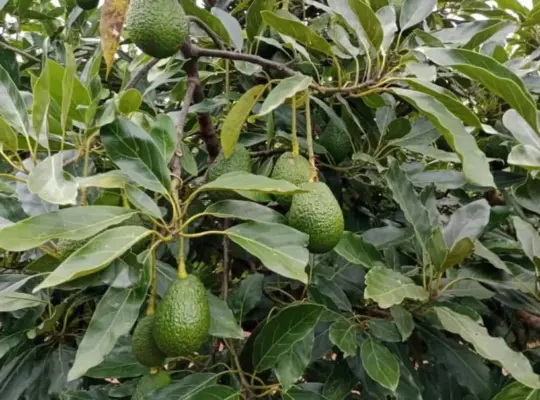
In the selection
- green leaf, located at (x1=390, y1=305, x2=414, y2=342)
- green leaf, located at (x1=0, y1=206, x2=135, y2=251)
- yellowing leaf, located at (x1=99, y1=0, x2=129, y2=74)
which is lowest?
green leaf, located at (x1=390, y1=305, x2=414, y2=342)

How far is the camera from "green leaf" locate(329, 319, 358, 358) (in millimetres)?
800

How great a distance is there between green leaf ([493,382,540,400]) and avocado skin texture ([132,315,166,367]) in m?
0.46

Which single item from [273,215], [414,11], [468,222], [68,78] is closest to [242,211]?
[273,215]

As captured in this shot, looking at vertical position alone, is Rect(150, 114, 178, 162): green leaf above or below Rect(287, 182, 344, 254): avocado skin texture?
above

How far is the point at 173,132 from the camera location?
69 cm

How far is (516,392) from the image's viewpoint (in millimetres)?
760

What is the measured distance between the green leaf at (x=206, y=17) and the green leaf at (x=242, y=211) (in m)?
0.33

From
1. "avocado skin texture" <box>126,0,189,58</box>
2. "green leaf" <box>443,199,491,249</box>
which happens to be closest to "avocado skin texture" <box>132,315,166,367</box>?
"avocado skin texture" <box>126,0,189,58</box>

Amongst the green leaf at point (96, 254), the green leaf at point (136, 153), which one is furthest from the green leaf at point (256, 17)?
the green leaf at point (96, 254)

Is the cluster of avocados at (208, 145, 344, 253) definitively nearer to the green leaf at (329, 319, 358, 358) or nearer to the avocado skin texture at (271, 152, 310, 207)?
the avocado skin texture at (271, 152, 310, 207)

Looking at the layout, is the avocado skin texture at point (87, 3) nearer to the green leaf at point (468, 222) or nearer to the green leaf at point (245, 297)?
the green leaf at point (245, 297)

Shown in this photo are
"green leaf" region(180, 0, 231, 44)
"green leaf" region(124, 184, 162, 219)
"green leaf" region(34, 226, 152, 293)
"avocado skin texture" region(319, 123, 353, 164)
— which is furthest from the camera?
"avocado skin texture" region(319, 123, 353, 164)

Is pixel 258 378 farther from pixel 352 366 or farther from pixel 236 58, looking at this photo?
pixel 236 58

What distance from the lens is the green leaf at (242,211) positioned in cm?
68
